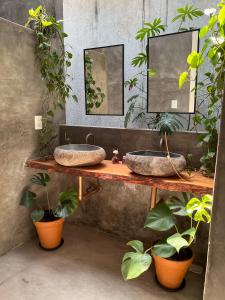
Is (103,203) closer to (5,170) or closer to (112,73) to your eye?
(5,170)

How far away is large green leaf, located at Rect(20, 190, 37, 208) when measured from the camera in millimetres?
1979

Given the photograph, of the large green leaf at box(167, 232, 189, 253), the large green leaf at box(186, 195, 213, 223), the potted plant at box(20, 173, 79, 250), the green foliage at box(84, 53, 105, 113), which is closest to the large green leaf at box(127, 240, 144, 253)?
the large green leaf at box(167, 232, 189, 253)

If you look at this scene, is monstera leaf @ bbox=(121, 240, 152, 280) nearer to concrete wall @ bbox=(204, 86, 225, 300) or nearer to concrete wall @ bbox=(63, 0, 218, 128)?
concrete wall @ bbox=(204, 86, 225, 300)

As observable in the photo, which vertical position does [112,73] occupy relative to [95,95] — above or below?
above

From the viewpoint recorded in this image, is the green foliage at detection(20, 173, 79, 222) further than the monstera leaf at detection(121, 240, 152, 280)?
Yes

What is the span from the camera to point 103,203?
7.52 ft

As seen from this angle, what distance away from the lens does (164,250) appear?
4.92 ft

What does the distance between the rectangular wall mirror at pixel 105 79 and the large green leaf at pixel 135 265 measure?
1292 millimetres

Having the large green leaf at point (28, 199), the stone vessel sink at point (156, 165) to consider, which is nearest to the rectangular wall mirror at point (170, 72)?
the stone vessel sink at point (156, 165)

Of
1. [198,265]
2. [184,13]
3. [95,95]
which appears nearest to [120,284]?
[198,265]

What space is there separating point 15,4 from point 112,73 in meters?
1.30

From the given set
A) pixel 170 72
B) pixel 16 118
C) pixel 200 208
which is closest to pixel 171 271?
pixel 200 208

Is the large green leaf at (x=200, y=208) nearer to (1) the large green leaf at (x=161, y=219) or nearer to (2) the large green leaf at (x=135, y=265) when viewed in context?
(1) the large green leaf at (x=161, y=219)

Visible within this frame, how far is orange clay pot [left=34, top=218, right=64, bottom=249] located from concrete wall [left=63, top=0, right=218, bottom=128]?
1.18 metres
